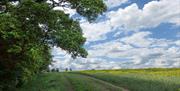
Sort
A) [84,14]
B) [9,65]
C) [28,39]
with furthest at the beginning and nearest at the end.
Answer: [84,14], [9,65], [28,39]

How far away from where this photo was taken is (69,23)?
30422 mm

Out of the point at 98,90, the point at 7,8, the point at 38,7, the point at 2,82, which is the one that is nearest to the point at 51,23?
the point at 38,7

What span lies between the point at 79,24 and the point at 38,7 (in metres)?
5.51

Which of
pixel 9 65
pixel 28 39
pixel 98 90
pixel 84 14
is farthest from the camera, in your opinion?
pixel 98 90

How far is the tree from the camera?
85.7 feet

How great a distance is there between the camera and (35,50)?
82.9ft

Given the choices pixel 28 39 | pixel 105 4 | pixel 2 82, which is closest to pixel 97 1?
pixel 105 4

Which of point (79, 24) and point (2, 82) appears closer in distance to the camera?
point (2, 82)

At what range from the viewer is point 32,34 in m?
28.0

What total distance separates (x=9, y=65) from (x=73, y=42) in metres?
5.10

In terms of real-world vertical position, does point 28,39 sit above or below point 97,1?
below

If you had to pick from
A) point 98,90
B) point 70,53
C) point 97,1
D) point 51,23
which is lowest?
point 98,90

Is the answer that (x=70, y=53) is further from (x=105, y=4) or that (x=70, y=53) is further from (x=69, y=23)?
(x=105, y=4)

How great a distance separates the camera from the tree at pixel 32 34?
2612 cm
